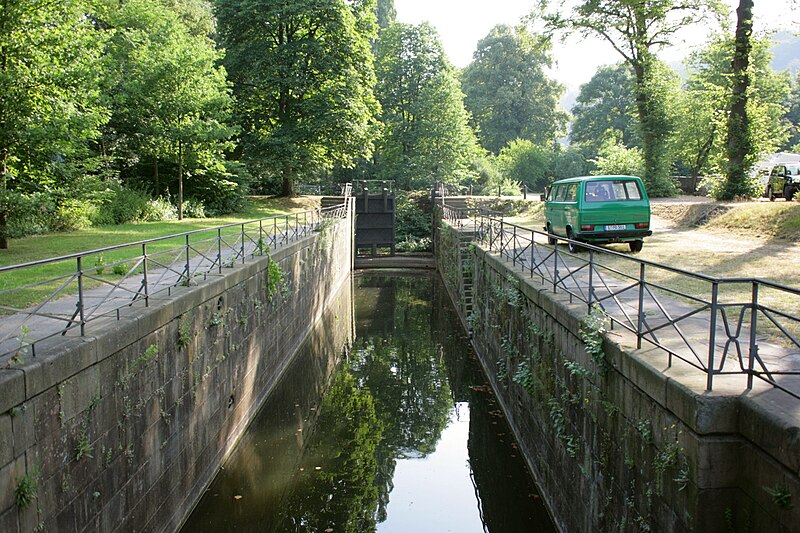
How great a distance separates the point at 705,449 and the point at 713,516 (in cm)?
44

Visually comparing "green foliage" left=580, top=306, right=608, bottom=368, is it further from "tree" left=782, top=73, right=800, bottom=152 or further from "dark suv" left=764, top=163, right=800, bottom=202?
"tree" left=782, top=73, right=800, bottom=152

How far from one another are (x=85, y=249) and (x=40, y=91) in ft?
11.7

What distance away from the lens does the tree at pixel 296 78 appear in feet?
105

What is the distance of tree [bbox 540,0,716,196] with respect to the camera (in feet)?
105

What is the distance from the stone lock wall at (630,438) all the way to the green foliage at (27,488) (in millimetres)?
4678

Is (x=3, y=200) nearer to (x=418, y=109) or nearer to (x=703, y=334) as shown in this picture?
(x=703, y=334)

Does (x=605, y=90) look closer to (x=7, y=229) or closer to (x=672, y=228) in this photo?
(x=672, y=228)

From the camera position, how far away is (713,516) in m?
4.49

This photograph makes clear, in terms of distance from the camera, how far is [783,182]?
988 inches

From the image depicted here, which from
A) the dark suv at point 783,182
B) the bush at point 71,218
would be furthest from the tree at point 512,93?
the bush at point 71,218

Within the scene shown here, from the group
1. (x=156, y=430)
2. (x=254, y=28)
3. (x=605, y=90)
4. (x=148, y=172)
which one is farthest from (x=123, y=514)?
(x=605, y=90)

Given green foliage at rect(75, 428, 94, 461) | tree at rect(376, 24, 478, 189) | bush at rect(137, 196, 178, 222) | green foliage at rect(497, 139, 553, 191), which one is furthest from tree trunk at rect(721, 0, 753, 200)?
green foliage at rect(497, 139, 553, 191)

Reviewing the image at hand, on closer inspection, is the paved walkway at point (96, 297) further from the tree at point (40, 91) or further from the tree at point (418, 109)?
the tree at point (418, 109)

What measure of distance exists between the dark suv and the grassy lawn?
19.3 m
